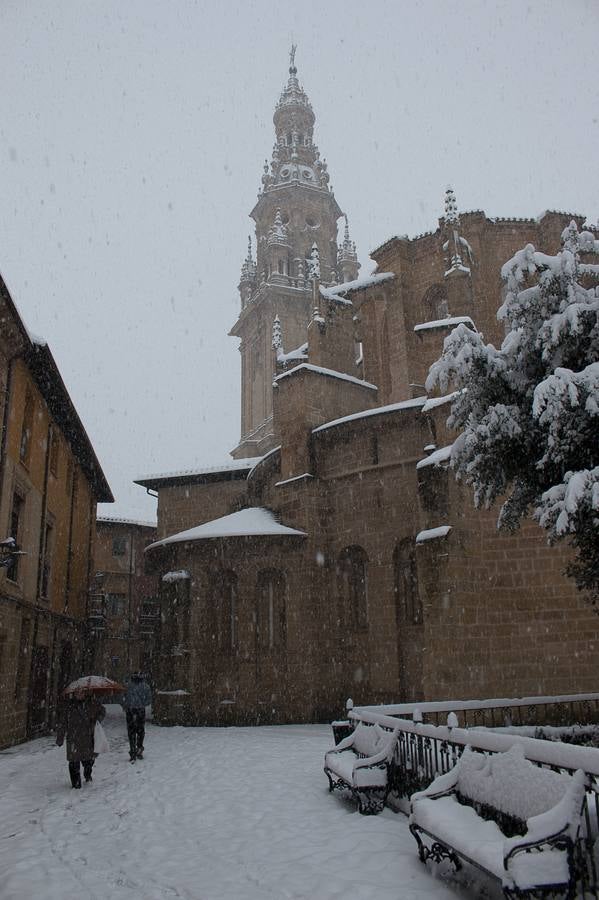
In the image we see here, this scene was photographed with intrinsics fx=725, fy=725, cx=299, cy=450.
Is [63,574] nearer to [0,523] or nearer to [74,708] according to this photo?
[0,523]

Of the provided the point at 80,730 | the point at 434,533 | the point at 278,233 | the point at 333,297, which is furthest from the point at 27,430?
the point at 278,233

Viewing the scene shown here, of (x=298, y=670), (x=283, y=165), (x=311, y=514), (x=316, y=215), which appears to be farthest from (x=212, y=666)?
(x=283, y=165)

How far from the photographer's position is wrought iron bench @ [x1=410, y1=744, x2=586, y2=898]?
420 cm

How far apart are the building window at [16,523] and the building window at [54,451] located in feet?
10.9

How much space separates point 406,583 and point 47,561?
9.44 metres

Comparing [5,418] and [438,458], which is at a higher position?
[5,418]

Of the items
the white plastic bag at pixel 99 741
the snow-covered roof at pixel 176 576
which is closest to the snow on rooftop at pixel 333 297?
the snow-covered roof at pixel 176 576

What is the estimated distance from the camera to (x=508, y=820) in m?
5.46

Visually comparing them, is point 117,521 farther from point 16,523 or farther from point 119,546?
point 16,523

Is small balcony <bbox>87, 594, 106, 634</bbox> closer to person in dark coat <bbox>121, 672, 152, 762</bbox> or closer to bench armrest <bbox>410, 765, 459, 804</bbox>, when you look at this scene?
person in dark coat <bbox>121, 672, 152, 762</bbox>

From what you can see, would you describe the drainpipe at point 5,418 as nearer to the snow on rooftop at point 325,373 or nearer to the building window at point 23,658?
the building window at point 23,658

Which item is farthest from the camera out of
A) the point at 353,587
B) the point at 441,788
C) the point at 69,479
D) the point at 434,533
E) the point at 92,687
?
the point at 69,479

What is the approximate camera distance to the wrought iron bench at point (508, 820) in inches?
165

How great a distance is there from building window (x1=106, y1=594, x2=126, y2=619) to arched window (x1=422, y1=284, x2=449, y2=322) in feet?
82.0
